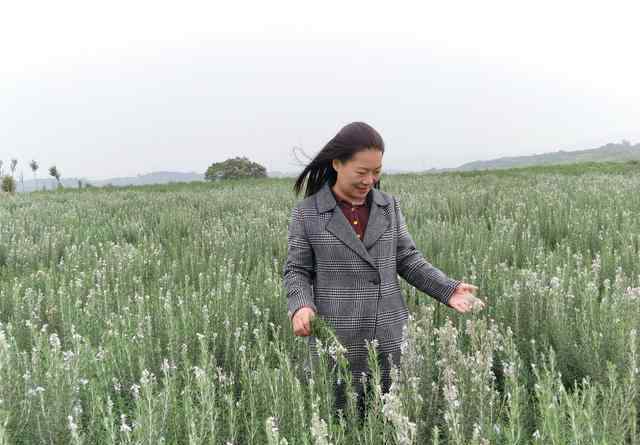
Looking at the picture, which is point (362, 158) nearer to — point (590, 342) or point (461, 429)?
point (461, 429)

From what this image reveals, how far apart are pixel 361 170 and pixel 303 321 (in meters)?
0.71

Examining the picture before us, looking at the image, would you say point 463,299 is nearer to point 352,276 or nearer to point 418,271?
point 418,271

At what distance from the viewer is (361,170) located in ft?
7.06

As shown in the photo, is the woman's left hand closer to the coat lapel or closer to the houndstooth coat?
the houndstooth coat

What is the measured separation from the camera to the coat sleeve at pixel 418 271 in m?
2.25

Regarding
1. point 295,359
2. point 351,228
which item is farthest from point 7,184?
point 351,228

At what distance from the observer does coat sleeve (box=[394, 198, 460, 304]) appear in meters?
2.25

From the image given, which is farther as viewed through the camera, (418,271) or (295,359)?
(295,359)

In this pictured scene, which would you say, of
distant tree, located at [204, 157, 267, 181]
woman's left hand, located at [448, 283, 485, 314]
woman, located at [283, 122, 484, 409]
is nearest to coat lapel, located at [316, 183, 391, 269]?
woman, located at [283, 122, 484, 409]

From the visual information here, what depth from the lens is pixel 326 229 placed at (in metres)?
2.22

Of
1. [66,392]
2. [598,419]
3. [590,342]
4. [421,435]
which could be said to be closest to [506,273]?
[590,342]

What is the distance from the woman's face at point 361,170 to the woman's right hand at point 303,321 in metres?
0.61

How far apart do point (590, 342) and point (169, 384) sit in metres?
1.83

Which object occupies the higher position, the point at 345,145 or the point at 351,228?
the point at 345,145
